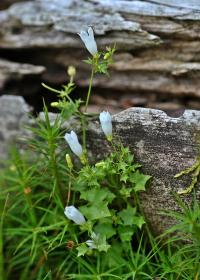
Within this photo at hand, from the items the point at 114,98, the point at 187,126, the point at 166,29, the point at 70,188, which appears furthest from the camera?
the point at 114,98

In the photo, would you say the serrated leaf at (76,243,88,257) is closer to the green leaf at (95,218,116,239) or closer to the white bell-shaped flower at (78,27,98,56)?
the green leaf at (95,218,116,239)

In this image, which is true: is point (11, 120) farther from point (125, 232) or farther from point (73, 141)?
point (125, 232)

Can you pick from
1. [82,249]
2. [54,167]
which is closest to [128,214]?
[82,249]

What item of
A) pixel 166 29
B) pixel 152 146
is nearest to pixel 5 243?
pixel 152 146

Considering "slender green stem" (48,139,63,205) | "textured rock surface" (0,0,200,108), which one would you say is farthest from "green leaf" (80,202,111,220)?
"textured rock surface" (0,0,200,108)

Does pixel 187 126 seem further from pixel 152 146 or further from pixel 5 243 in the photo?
pixel 5 243
